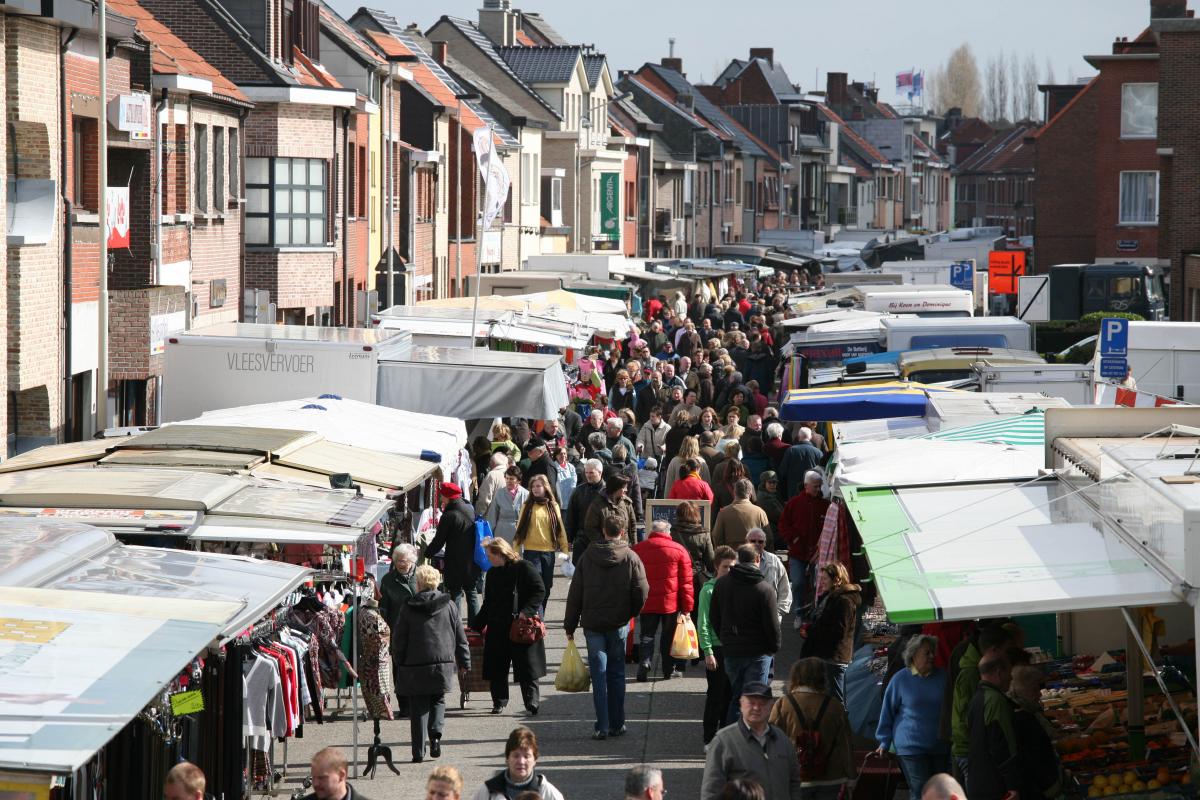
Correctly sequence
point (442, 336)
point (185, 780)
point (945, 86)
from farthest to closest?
point (945, 86) → point (442, 336) → point (185, 780)

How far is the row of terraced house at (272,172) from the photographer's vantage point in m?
19.8

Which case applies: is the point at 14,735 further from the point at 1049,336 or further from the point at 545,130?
the point at 545,130

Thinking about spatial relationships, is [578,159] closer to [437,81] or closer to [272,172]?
[437,81]

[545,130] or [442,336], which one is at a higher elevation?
[545,130]

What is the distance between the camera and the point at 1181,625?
9609 mm

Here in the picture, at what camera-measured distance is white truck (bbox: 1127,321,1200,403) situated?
24.2m

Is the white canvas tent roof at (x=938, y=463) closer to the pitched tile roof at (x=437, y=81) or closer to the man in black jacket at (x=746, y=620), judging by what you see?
the man in black jacket at (x=746, y=620)

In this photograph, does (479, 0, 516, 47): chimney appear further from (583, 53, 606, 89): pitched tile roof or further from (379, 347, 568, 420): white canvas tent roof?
(379, 347, 568, 420): white canvas tent roof

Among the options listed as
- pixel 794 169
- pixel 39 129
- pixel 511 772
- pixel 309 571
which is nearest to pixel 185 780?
pixel 511 772

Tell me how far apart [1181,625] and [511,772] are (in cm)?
380

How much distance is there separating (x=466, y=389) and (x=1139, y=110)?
46.4m

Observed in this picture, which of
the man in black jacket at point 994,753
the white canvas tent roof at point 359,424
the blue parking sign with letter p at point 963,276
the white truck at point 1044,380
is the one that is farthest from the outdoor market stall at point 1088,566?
the blue parking sign with letter p at point 963,276

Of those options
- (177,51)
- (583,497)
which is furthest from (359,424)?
(177,51)

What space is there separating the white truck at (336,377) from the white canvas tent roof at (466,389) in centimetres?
1
